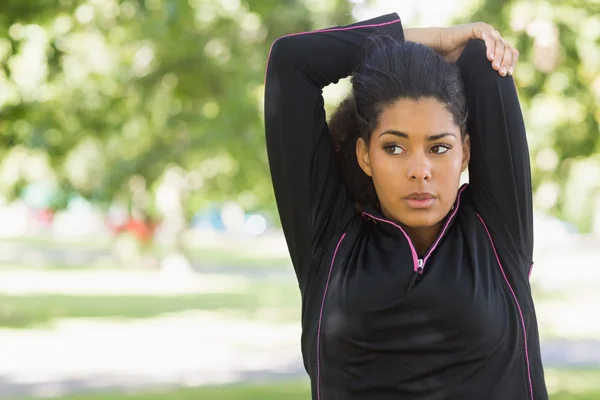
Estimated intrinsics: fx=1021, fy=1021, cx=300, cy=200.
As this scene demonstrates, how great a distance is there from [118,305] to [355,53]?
16782mm

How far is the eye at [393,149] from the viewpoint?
233 cm

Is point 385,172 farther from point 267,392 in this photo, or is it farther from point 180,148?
point 180,148

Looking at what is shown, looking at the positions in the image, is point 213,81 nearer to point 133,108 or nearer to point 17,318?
point 133,108

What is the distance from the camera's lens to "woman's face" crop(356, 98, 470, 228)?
7.52 ft

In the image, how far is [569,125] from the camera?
918 cm

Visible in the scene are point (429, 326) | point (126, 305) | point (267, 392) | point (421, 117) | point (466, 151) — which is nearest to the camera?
point (429, 326)

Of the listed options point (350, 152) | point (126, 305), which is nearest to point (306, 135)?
point (350, 152)

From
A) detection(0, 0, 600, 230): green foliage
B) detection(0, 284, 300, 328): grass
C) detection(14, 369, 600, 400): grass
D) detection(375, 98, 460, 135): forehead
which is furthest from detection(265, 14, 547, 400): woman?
detection(0, 284, 300, 328): grass

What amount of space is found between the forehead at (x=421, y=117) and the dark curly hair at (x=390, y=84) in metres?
0.01

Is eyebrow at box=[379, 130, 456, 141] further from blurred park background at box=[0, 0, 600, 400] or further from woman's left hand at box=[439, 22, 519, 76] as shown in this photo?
blurred park background at box=[0, 0, 600, 400]

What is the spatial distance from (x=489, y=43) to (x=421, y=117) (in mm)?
284

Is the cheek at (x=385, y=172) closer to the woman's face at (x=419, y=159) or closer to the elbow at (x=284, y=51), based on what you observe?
the woman's face at (x=419, y=159)

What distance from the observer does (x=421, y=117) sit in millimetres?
2305

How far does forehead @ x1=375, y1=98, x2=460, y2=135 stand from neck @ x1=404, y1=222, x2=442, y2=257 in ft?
0.77
